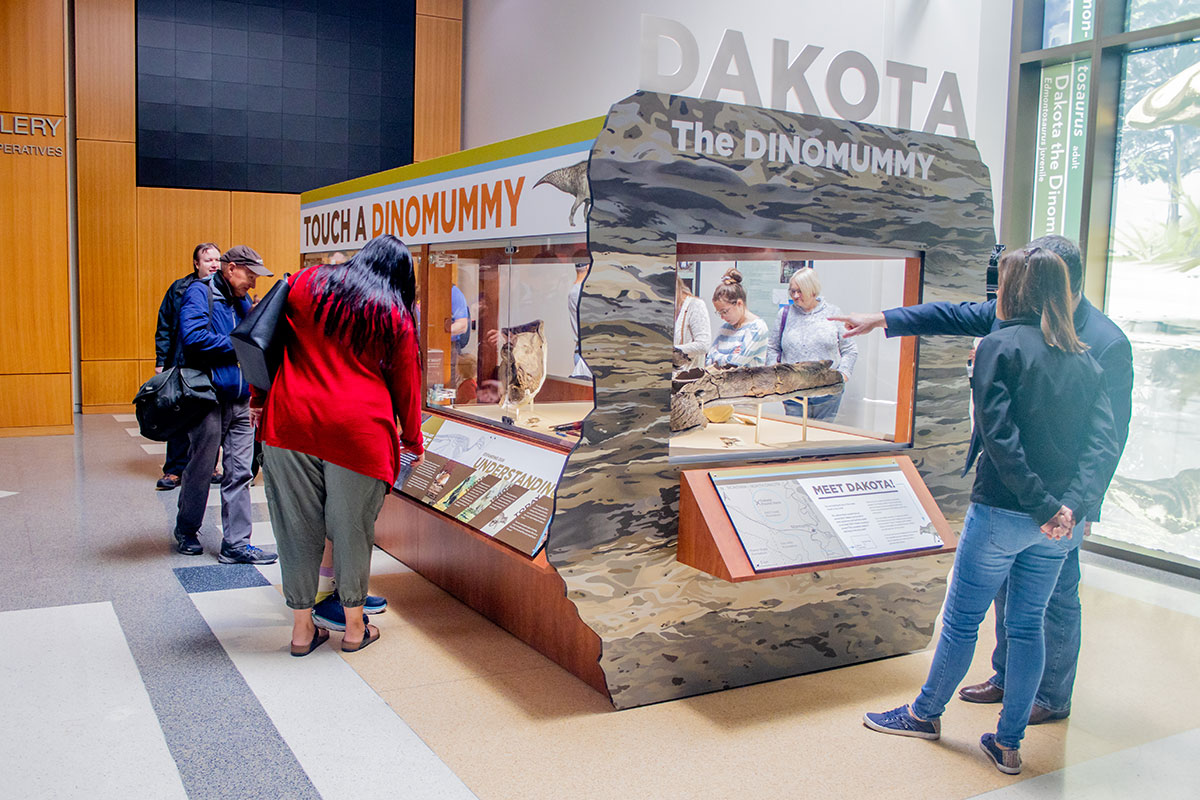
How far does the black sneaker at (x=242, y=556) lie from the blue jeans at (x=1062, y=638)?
3.18 meters

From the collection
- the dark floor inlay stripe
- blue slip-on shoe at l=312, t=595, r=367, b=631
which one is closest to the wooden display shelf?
blue slip-on shoe at l=312, t=595, r=367, b=631

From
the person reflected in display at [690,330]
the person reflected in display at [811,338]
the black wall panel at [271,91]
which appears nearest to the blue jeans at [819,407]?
the person reflected in display at [811,338]

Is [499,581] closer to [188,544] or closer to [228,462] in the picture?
[228,462]

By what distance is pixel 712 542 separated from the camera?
9.69ft

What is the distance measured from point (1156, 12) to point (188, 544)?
17.9 feet

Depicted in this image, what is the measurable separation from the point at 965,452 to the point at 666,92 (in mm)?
1794

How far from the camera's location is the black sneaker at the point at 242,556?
4570 mm

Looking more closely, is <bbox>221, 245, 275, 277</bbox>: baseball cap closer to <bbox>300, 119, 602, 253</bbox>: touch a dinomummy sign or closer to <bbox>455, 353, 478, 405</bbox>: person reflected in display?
<bbox>300, 119, 602, 253</bbox>: touch a dinomummy sign

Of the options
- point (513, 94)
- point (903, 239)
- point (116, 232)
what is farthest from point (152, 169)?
point (903, 239)

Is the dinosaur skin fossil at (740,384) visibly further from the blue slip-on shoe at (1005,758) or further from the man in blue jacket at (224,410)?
the man in blue jacket at (224,410)

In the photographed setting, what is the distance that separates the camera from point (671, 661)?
3.18 meters

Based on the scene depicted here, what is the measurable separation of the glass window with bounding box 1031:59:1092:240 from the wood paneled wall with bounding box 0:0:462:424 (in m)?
6.61

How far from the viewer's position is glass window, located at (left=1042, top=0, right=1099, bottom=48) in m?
5.45

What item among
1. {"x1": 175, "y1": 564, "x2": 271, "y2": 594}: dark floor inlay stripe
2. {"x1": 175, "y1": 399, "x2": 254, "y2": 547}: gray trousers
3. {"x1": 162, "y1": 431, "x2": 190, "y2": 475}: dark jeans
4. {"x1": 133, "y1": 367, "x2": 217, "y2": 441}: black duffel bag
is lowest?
{"x1": 175, "y1": 564, "x2": 271, "y2": 594}: dark floor inlay stripe
